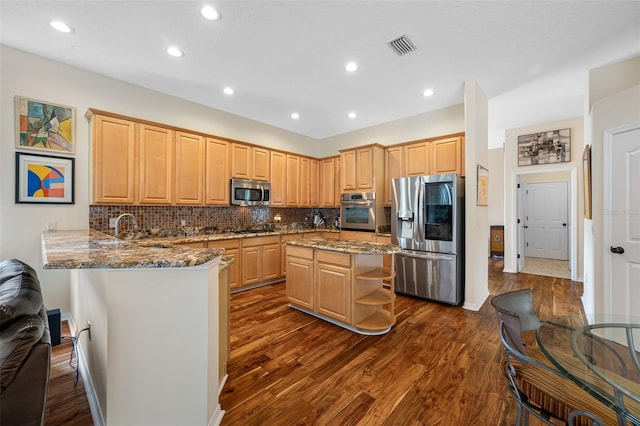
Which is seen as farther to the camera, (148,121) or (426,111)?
(426,111)

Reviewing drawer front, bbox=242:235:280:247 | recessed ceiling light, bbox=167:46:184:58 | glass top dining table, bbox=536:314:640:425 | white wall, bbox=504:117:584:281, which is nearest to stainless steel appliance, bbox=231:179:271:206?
drawer front, bbox=242:235:280:247

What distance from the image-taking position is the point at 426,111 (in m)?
4.38

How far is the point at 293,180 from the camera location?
17.3 ft

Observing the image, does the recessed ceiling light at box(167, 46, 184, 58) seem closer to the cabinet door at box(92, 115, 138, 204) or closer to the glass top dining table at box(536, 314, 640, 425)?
the cabinet door at box(92, 115, 138, 204)

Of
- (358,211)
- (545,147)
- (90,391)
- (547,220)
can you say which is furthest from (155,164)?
(547,220)

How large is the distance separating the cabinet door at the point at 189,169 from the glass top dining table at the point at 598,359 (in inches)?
160

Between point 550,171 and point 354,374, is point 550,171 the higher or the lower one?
the higher one

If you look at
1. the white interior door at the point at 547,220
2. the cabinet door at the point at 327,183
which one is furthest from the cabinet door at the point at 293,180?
the white interior door at the point at 547,220

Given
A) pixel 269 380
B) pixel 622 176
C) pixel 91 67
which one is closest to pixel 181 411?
pixel 269 380

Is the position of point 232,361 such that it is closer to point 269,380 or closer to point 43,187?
point 269,380

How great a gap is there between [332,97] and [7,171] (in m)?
3.94

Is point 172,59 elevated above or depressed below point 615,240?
above

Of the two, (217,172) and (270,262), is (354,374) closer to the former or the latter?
(270,262)

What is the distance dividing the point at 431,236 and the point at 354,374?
232cm
